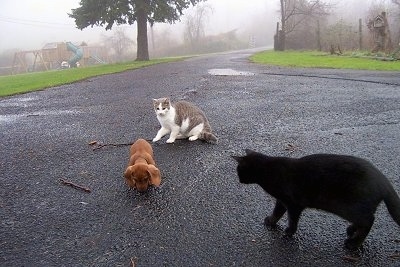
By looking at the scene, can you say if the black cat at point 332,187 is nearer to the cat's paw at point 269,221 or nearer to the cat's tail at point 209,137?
the cat's paw at point 269,221

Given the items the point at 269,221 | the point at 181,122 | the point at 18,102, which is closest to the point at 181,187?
the point at 269,221

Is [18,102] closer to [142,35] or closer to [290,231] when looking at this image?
[290,231]

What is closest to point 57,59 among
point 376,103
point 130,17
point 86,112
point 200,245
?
point 130,17

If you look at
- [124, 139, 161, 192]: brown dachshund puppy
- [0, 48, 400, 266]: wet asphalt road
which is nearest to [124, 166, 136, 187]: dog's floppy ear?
[124, 139, 161, 192]: brown dachshund puppy

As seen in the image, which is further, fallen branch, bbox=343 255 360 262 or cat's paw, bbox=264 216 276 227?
cat's paw, bbox=264 216 276 227

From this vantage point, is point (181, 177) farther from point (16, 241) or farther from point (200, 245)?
point (16, 241)

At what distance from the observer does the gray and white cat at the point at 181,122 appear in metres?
5.37

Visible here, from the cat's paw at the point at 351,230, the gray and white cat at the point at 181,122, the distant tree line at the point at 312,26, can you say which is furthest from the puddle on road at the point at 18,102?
the distant tree line at the point at 312,26

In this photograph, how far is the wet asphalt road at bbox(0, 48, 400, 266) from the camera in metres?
2.63

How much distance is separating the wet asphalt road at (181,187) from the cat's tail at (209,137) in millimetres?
132

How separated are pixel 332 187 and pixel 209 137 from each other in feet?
9.95

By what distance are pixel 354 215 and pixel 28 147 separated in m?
5.13

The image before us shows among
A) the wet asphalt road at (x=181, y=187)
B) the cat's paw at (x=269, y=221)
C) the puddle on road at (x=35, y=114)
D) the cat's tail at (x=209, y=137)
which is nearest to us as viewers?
the wet asphalt road at (x=181, y=187)

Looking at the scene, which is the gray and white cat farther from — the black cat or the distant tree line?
the distant tree line
